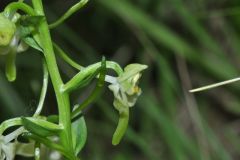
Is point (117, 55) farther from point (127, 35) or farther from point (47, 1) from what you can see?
point (47, 1)

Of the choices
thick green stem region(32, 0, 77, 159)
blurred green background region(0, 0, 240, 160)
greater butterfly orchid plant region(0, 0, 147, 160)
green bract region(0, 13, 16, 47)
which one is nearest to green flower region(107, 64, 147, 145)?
greater butterfly orchid plant region(0, 0, 147, 160)

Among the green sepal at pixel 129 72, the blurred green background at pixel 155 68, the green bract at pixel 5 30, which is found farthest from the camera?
the blurred green background at pixel 155 68

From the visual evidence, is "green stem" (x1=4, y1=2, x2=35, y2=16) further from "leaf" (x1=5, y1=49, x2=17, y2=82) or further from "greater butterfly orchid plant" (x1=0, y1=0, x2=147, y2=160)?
"leaf" (x1=5, y1=49, x2=17, y2=82)

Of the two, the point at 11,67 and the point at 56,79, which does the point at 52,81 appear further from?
the point at 11,67

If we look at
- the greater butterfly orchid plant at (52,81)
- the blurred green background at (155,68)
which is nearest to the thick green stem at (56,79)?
the greater butterfly orchid plant at (52,81)

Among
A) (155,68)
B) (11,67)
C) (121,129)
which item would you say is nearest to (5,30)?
(11,67)

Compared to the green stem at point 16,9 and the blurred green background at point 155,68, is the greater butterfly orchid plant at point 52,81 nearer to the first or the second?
the green stem at point 16,9
